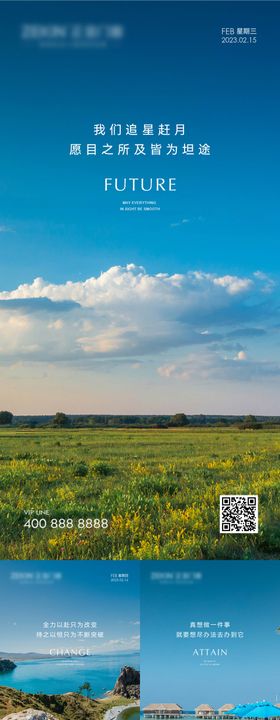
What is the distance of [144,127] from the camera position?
9.16 metres

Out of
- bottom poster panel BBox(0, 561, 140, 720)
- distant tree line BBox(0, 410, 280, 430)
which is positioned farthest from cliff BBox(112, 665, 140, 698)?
distant tree line BBox(0, 410, 280, 430)

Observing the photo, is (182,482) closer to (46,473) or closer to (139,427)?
(139,427)

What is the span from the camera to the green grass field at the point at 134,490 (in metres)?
8.64

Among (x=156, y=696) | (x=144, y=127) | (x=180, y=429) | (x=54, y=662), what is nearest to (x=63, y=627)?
(x=54, y=662)

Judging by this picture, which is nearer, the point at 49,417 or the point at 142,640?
the point at 142,640

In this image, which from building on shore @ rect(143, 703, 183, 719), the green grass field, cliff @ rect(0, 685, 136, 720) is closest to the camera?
cliff @ rect(0, 685, 136, 720)

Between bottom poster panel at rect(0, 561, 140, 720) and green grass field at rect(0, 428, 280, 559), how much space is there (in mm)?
228

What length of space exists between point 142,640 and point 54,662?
0.94 metres

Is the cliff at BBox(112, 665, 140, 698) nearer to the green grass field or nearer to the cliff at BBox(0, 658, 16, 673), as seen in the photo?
the cliff at BBox(0, 658, 16, 673)

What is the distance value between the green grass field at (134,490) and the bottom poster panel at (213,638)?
0.74ft

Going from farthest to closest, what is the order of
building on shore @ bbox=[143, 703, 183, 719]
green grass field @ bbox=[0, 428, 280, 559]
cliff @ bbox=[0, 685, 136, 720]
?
green grass field @ bbox=[0, 428, 280, 559]
building on shore @ bbox=[143, 703, 183, 719]
cliff @ bbox=[0, 685, 136, 720]

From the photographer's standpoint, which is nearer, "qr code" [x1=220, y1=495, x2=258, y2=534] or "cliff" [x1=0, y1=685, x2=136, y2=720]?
"cliff" [x1=0, y1=685, x2=136, y2=720]

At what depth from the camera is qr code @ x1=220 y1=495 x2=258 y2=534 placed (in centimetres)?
873

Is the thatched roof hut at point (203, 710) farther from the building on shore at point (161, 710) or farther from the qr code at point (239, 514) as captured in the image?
the qr code at point (239, 514)
